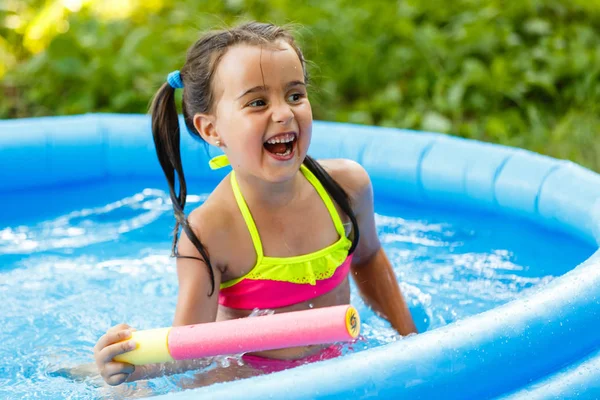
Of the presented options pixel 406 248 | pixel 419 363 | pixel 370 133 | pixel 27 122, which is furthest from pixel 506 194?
pixel 27 122

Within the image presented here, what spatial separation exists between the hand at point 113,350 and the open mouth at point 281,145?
0.51 metres

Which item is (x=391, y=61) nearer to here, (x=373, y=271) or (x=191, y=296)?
(x=373, y=271)

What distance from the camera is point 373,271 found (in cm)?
241

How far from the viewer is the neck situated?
2.12m

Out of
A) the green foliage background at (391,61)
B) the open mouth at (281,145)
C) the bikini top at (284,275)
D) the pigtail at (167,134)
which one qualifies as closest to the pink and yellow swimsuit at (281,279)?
the bikini top at (284,275)

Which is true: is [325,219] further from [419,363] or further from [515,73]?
[515,73]

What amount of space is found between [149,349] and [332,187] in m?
0.72

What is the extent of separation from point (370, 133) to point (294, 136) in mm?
1512

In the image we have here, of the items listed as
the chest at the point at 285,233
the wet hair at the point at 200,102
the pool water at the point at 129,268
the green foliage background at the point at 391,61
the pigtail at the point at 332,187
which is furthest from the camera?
the green foliage background at the point at 391,61

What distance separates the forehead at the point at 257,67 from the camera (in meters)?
1.94

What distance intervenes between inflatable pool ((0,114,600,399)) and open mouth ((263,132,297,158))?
1.69ft

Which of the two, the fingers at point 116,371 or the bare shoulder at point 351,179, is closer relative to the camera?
the fingers at point 116,371

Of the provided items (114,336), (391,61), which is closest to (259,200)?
(114,336)

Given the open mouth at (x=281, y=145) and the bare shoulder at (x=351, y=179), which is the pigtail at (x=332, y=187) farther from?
the open mouth at (x=281, y=145)
